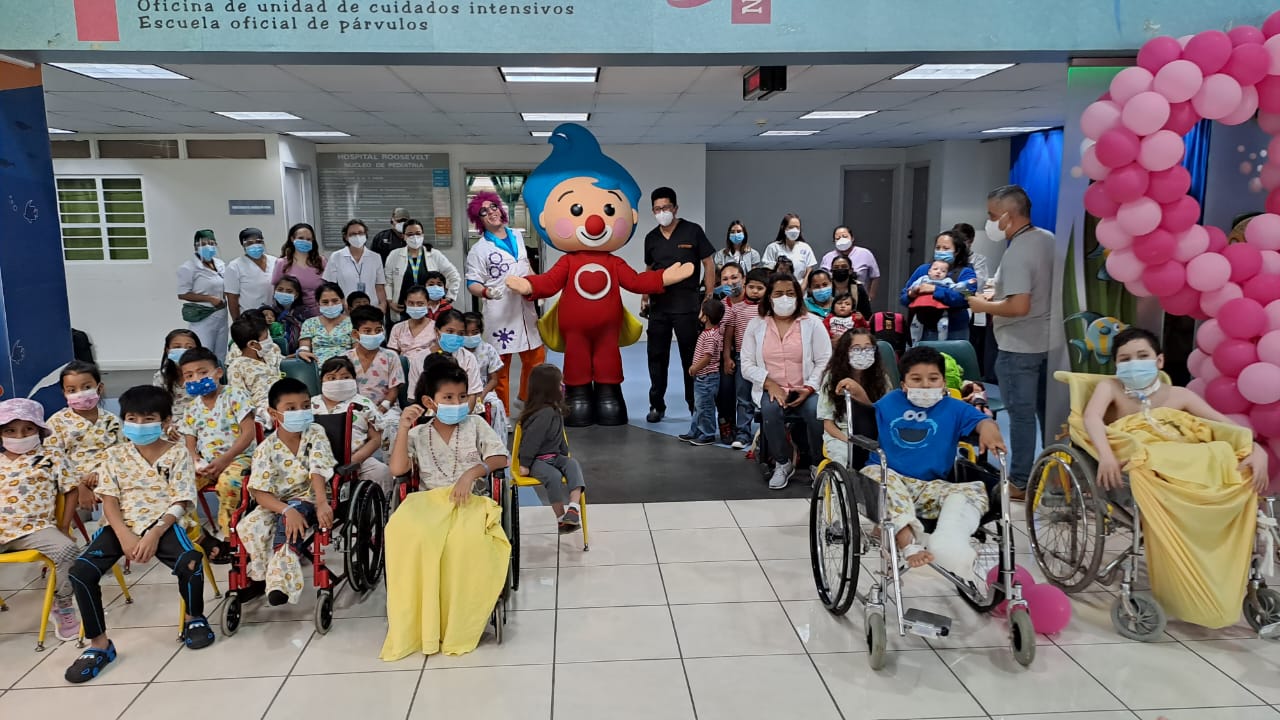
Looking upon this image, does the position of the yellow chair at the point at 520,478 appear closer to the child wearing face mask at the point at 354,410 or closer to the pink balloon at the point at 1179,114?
the child wearing face mask at the point at 354,410

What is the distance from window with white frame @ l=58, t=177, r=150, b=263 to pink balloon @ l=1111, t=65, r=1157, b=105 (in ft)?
30.1

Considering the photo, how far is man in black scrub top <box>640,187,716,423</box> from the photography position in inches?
253

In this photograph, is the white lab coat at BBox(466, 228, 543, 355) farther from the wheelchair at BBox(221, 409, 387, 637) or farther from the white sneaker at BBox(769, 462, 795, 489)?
the wheelchair at BBox(221, 409, 387, 637)

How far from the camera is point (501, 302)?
20.6 feet

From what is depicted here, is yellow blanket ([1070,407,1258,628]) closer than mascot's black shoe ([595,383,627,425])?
Yes

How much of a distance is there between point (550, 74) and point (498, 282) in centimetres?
148

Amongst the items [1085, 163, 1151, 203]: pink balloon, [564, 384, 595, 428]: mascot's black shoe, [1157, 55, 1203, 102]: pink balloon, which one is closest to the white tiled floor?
[1085, 163, 1151, 203]: pink balloon

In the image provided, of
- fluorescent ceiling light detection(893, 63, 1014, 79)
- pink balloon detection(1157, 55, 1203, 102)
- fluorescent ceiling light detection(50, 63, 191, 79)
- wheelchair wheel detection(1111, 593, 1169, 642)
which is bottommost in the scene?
wheelchair wheel detection(1111, 593, 1169, 642)

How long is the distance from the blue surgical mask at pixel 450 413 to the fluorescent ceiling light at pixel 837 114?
5529 mm

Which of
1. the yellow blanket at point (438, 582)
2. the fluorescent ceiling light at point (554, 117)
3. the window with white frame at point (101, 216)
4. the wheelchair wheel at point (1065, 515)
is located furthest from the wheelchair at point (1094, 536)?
the window with white frame at point (101, 216)

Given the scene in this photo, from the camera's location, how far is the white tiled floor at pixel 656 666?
2818mm

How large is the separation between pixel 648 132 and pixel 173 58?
5963 mm

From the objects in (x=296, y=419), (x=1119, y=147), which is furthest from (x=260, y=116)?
(x=1119, y=147)

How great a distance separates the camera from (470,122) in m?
8.31
